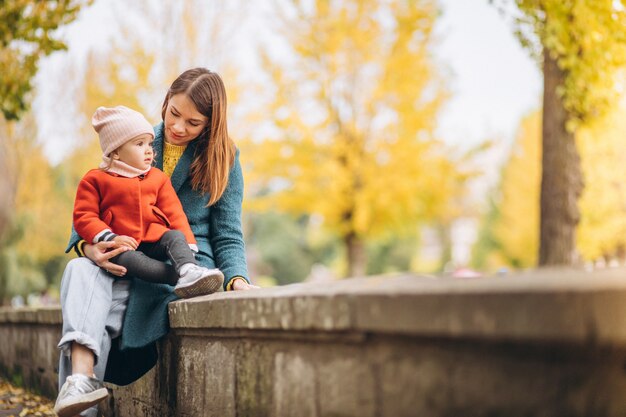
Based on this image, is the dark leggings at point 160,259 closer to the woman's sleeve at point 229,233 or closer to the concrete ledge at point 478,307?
the woman's sleeve at point 229,233

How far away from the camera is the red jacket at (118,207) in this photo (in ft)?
9.41

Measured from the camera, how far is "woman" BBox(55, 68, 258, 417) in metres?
2.72

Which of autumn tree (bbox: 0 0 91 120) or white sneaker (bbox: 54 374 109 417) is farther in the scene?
autumn tree (bbox: 0 0 91 120)

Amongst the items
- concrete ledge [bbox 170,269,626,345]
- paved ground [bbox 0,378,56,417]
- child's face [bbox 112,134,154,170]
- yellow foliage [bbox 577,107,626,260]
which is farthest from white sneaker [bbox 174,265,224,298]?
yellow foliage [bbox 577,107,626,260]

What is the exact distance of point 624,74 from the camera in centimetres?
860

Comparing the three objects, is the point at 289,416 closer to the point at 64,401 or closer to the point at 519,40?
the point at 64,401

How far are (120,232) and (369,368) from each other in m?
1.52

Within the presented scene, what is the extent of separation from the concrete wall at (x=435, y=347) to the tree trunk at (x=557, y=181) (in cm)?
625

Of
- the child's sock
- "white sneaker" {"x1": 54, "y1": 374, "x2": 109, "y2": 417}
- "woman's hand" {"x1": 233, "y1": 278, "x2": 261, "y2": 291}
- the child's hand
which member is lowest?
"white sneaker" {"x1": 54, "y1": 374, "x2": 109, "y2": 417}

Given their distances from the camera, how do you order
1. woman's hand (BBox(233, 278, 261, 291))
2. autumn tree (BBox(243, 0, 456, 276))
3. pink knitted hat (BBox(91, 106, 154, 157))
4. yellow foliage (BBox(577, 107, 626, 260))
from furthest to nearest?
yellow foliage (BBox(577, 107, 626, 260))
autumn tree (BBox(243, 0, 456, 276))
woman's hand (BBox(233, 278, 261, 291))
pink knitted hat (BBox(91, 106, 154, 157))

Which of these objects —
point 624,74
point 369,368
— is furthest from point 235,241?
point 624,74

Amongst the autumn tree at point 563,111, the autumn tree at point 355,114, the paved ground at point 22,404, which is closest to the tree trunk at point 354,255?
the autumn tree at point 355,114

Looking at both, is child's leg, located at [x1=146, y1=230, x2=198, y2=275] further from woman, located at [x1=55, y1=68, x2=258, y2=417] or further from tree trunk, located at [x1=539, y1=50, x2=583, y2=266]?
tree trunk, located at [x1=539, y1=50, x2=583, y2=266]

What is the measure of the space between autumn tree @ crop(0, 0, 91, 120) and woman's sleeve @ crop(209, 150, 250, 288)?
3.67m
